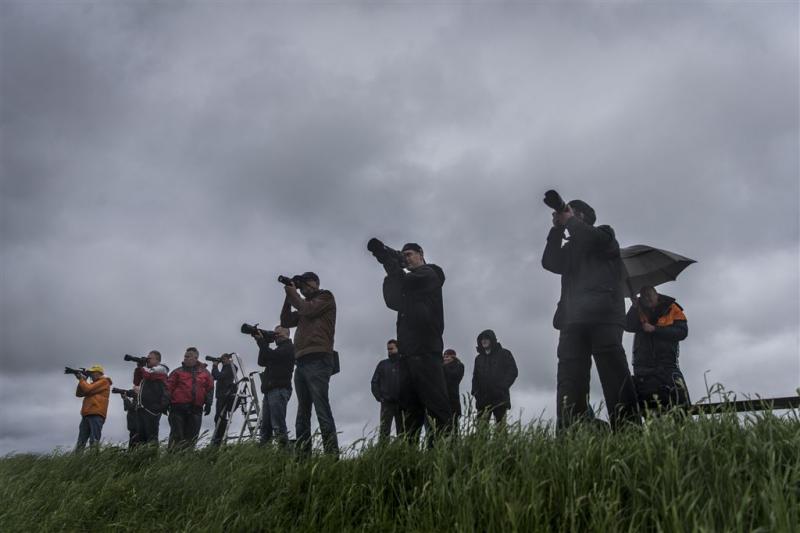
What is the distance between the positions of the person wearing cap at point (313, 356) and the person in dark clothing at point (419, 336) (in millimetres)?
1184

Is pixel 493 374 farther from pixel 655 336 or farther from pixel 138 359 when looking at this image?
pixel 138 359

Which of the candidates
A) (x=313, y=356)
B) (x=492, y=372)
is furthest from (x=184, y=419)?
(x=313, y=356)

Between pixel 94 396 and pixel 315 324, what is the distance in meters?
7.01

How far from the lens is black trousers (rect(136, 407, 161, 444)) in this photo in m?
11.6

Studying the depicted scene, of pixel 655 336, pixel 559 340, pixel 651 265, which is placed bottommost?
pixel 559 340

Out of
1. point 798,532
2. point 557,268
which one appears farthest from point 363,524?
point 557,268

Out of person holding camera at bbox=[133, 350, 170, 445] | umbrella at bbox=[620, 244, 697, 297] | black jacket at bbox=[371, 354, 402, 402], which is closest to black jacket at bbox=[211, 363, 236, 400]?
person holding camera at bbox=[133, 350, 170, 445]

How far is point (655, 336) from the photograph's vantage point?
21.1 ft

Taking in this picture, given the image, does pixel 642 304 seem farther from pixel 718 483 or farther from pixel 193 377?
pixel 193 377

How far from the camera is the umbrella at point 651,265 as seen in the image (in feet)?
23.6

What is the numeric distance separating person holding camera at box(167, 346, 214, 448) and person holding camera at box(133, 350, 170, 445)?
0.17 m

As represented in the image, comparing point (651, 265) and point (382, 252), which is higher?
point (651, 265)

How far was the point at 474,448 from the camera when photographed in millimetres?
4395

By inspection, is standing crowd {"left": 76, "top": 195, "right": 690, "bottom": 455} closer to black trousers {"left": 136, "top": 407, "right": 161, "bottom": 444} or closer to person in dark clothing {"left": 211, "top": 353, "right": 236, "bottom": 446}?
person in dark clothing {"left": 211, "top": 353, "right": 236, "bottom": 446}
